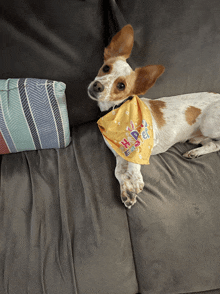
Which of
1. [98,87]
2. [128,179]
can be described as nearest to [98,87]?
[98,87]

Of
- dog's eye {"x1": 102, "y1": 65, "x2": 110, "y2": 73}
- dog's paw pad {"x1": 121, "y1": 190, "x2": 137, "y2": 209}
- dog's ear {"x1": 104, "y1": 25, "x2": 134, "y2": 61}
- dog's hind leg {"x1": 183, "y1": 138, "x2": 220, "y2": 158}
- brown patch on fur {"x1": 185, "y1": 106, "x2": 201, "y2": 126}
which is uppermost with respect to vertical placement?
dog's ear {"x1": 104, "y1": 25, "x2": 134, "y2": 61}

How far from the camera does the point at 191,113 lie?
5.05 feet

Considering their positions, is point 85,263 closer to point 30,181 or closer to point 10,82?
point 30,181

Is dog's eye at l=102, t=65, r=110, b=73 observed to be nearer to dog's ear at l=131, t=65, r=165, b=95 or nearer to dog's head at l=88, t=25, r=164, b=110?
dog's head at l=88, t=25, r=164, b=110

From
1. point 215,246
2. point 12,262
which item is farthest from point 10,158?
point 215,246

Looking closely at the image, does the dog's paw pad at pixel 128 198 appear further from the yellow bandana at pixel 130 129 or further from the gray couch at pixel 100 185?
the yellow bandana at pixel 130 129

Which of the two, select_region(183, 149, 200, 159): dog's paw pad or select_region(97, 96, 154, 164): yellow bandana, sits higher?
select_region(97, 96, 154, 164): yellow bandana

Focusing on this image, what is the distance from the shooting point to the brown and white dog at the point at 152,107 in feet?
4.06

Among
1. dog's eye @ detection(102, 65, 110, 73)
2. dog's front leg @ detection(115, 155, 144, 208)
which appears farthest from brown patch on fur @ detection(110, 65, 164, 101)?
dog's front leg @ detection(115, 155, 144, 208)

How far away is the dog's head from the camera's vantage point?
1.22 metres

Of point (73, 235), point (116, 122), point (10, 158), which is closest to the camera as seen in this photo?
point (73, 235)

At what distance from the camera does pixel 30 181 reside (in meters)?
1.34

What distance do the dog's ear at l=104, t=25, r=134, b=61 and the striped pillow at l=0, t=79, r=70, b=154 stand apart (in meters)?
0.41

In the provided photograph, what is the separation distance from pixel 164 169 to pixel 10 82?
123cm
